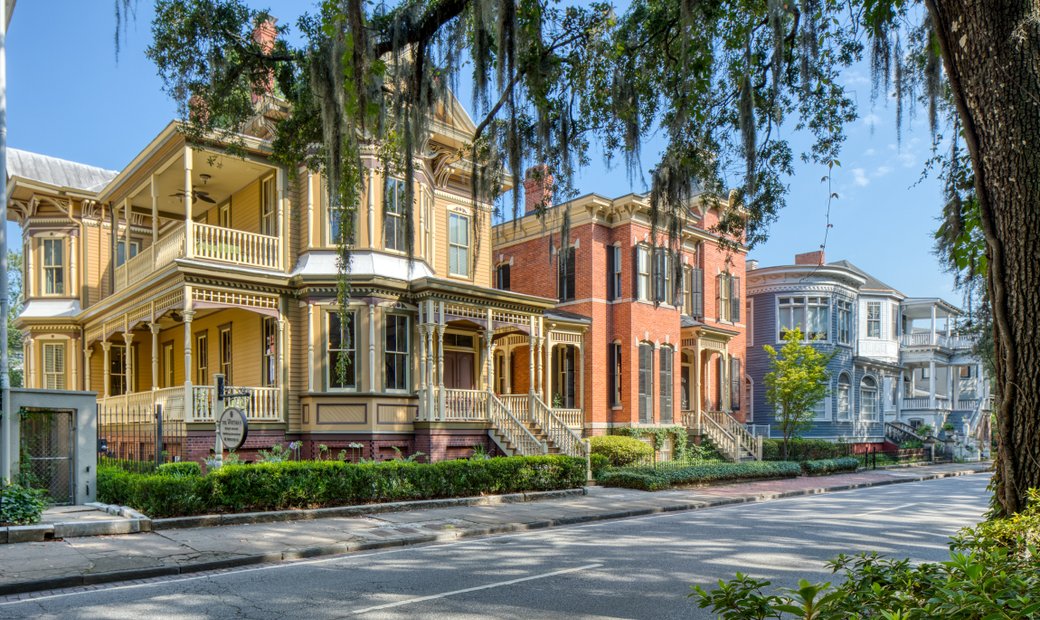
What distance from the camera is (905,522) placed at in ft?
47.9

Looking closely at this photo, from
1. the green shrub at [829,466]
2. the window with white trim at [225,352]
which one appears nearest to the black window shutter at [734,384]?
the green shrub at [829,466]

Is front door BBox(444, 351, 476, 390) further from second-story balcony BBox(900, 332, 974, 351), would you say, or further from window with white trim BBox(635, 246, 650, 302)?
second-story balcony BBox(900, 332, 974, 351)

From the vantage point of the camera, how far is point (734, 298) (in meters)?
34.3

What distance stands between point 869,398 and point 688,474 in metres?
25.3

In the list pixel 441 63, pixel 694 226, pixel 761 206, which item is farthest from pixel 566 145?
pixel 694 226

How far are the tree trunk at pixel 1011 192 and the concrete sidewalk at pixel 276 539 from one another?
9269mm

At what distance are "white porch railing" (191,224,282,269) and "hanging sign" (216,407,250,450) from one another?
256 inches

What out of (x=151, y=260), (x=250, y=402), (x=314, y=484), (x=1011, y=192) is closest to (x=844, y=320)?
(x=250, y=402)

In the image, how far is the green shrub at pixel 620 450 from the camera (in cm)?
2403

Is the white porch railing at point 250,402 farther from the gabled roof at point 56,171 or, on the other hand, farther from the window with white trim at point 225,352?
the gabled roof at point 56,171

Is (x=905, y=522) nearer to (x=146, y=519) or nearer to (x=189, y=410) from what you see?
(x=146, y=519)

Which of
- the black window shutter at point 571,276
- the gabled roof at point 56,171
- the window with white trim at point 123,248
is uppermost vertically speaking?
the gabled roof at point 56,171

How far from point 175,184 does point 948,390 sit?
156 ft

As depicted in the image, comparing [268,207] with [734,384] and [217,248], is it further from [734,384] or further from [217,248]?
[734,384]
